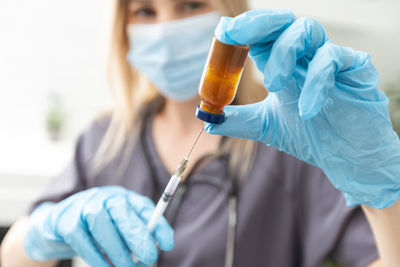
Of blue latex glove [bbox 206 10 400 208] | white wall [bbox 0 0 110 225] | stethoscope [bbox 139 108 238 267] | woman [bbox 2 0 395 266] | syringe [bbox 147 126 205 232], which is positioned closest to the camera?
blue latex glove [bbox 206 10 400 208]

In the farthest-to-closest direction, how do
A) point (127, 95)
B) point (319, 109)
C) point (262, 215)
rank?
1. point (127, 95)
2. point (262, 215)
3. point (319, 109)

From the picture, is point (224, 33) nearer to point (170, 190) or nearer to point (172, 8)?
point (170, 190)

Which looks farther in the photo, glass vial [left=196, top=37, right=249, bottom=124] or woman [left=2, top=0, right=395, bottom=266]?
woman [left=2, top=0, right=395, bottom=266]

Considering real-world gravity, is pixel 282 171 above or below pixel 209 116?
below

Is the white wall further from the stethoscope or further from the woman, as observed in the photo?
the stethoscope

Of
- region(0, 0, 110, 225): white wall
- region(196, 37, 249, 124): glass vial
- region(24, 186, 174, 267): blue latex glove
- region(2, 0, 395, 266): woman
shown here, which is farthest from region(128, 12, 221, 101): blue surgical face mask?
region(0, 0, 110, 225): white wall

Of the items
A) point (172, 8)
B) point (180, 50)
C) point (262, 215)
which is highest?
point (172, 8)

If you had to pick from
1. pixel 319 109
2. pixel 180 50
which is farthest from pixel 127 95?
pixel 319 109

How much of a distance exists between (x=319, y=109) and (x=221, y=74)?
0.43ft

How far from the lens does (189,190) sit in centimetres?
96

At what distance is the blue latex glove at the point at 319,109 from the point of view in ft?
1.42

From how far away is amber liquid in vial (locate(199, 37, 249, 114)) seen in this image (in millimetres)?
455

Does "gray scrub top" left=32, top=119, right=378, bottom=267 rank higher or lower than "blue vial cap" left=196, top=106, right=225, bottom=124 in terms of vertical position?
lower

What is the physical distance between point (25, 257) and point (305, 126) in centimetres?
73
